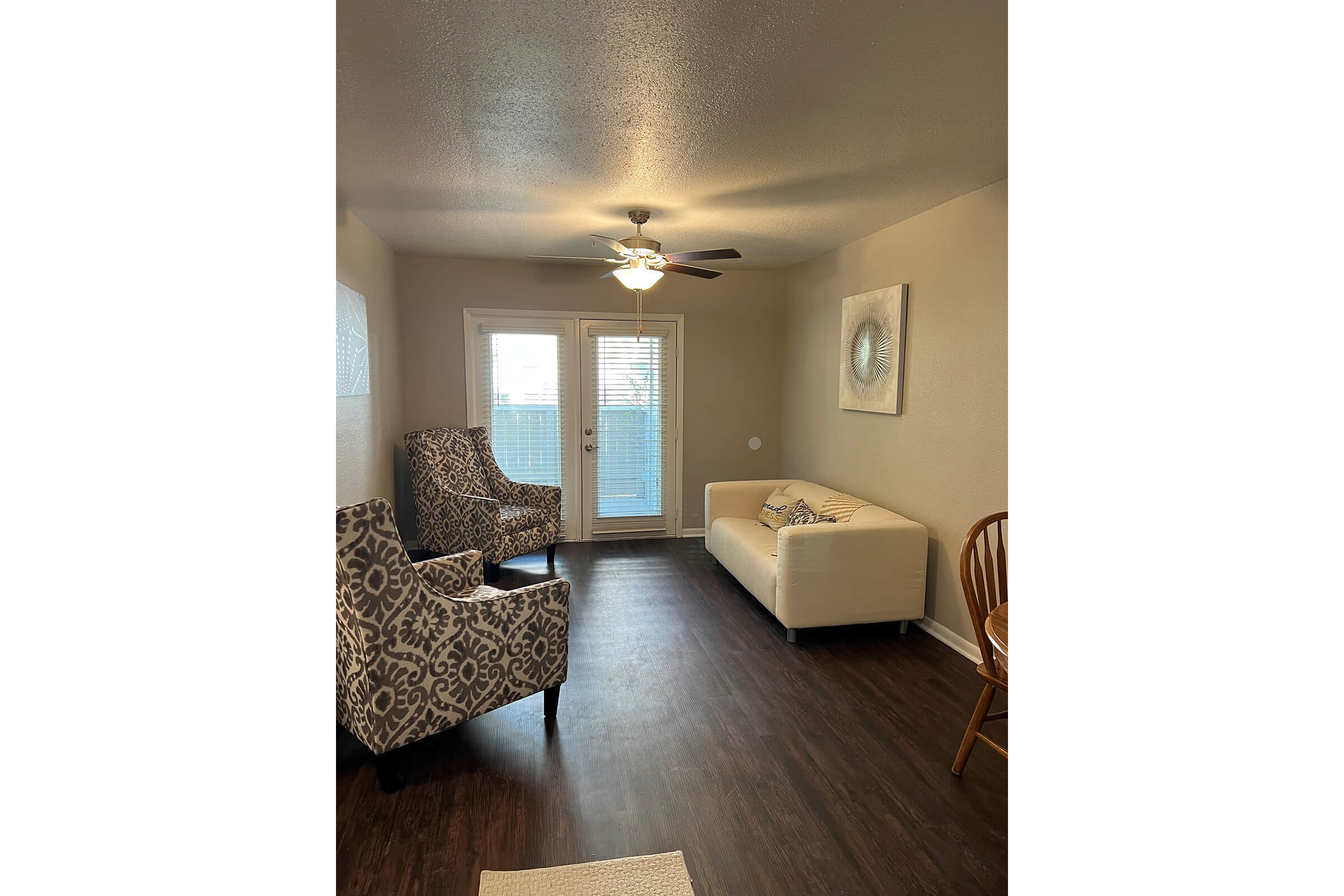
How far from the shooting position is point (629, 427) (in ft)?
19.7

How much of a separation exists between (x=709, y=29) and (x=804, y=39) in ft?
0.87

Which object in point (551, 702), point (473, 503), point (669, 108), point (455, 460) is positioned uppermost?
point (669, 108)

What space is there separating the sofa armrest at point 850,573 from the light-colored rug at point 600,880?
1849 mm

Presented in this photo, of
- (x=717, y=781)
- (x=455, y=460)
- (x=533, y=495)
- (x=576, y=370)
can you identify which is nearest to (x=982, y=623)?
(x=717, y=781)

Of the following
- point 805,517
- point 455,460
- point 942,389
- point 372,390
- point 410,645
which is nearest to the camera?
point 410,645

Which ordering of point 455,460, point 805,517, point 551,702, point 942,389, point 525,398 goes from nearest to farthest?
point 551,702
point 942,389
point 805,517
point 455,460
point 525,398

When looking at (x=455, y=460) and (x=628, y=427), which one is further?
(x=628, y=427)

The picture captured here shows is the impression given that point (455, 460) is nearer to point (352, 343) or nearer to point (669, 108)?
point (352, 343)

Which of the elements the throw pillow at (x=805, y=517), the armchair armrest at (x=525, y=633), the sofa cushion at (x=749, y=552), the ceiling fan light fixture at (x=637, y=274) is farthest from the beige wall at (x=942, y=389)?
the armchair armrest at (x=525, y=633)

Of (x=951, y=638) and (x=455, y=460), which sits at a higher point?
(x=455, y=460)

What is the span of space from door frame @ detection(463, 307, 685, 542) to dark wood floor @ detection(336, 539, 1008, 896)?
238 centimetres

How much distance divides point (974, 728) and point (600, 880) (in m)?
1.29
